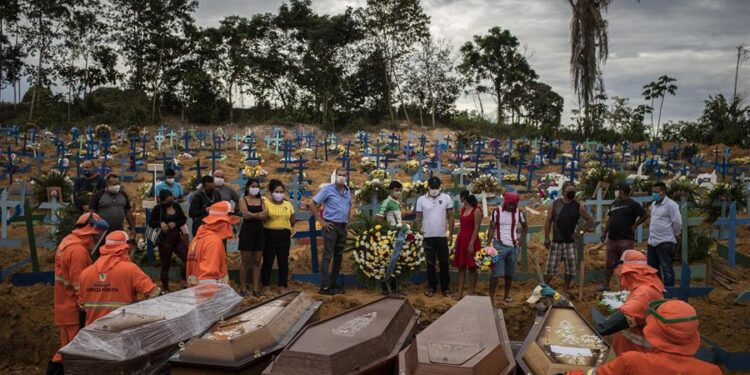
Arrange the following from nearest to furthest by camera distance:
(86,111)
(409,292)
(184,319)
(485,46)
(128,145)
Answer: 1. (184,319)
2. (409,292)
3. (128,145)
4. (86,111)
5. (485,46)

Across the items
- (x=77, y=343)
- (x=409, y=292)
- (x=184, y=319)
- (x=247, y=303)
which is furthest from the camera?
(x=409, y=292)

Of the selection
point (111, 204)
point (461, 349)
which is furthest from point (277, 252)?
point (461, 349)

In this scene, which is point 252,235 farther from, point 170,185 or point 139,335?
point 139,335

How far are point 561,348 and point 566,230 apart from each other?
3558 mm

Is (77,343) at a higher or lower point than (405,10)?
lower

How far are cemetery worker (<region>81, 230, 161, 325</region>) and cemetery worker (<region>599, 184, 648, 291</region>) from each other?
19.5ft

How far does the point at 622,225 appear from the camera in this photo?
785 cm

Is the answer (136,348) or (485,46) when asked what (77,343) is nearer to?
(136,348)

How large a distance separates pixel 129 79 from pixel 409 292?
29741 mm

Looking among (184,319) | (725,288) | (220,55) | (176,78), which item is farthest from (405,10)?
(184,319)

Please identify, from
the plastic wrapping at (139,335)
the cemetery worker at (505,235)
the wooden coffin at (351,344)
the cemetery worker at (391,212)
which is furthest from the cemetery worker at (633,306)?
the cemetery worker at (391,212)

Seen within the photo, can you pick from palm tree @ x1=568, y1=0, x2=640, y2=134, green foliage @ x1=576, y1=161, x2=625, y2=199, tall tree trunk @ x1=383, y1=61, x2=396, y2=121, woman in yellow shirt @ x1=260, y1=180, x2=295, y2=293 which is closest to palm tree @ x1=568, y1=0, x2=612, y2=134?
palm tree @ x1=568, y1=0, x2=640, y2=134

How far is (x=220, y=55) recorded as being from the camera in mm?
33406

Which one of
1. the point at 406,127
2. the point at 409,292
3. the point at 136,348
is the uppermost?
the point at 406,127
